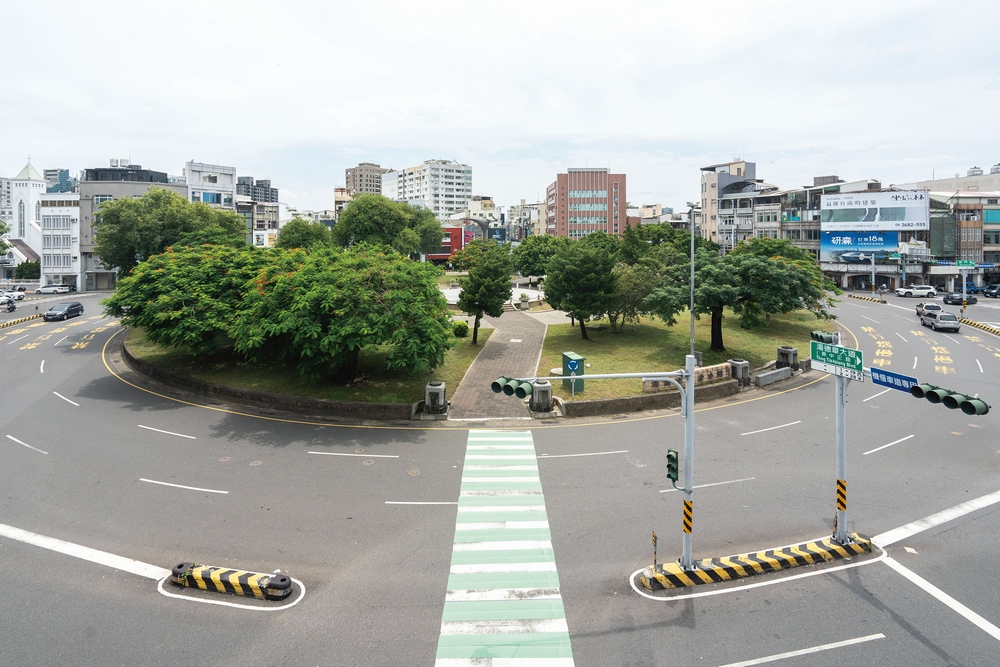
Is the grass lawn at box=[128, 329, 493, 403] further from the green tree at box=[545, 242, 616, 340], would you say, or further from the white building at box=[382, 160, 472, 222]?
the white building at box=[382, 160, 472, 222]

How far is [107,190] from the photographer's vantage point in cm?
8875

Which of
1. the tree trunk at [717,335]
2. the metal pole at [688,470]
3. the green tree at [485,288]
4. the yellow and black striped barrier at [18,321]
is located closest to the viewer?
the metal pole at [688,470]

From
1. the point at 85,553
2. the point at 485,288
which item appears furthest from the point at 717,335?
the point at 85,553

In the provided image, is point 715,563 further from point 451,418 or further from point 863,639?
point 451,418

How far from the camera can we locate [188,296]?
31.3m

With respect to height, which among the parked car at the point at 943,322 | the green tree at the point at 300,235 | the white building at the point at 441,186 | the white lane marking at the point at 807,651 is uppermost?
the white building at the point at 441,186

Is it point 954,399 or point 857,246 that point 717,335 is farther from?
point 857,246

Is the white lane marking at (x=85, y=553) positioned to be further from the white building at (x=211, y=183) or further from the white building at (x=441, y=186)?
the white building at (x=441, y=186)

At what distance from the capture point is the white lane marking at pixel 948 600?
11227mm

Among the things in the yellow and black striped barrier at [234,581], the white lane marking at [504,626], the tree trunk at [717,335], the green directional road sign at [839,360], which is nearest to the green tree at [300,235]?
the tree trunk at [717,335]

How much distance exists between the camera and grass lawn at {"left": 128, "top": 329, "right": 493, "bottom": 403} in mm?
28875

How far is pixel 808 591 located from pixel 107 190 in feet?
340

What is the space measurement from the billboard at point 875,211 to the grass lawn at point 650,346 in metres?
42.9

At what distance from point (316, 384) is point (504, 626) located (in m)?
20.9
